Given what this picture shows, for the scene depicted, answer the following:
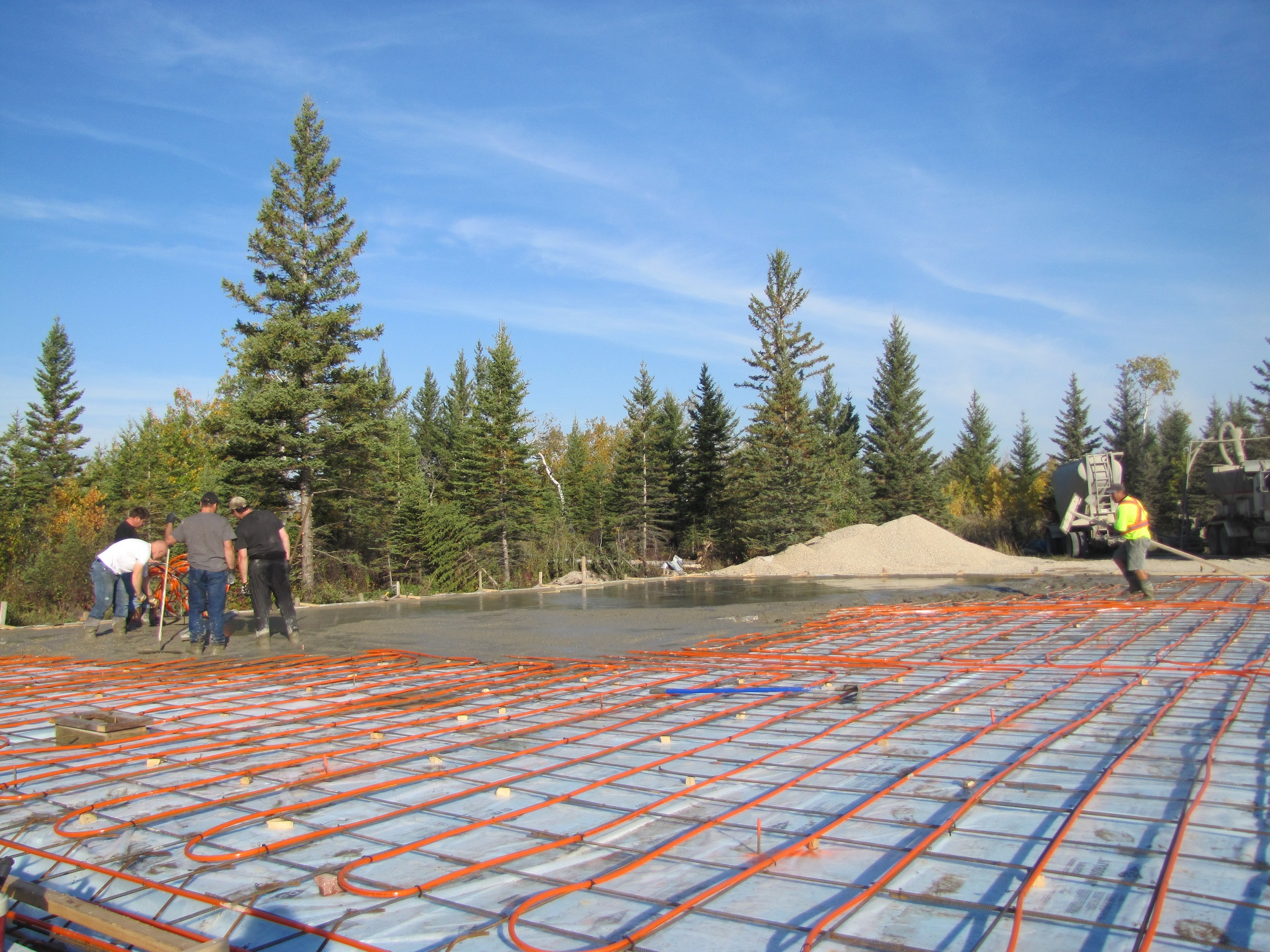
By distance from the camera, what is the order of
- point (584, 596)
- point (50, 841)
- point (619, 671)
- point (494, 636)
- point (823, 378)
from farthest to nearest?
point (823, 378)
point (584, 596)
point (494, 636)
point (619, 671)
point (50, 841)

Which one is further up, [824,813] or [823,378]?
[823,378]

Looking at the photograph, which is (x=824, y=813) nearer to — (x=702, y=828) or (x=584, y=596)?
(x=702, y=828)

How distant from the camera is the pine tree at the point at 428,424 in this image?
4516 cm

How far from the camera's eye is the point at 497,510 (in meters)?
25.3

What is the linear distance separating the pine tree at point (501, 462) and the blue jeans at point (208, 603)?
56.6ft

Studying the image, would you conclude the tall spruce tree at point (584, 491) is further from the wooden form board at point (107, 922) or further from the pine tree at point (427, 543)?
the wooden form board at point (107, 922)

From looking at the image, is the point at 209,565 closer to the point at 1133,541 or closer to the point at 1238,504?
the point at 1133,541

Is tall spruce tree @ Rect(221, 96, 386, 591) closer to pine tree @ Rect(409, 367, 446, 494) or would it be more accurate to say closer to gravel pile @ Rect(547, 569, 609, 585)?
gravel pile @ Rect(547, 569, 609, 585)

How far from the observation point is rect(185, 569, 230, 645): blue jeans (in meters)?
7.38

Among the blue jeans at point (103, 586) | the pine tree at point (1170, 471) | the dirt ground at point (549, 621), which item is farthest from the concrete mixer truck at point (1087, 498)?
the blue jeans at point (103, 586)

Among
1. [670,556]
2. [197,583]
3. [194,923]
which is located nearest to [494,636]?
[197,583]

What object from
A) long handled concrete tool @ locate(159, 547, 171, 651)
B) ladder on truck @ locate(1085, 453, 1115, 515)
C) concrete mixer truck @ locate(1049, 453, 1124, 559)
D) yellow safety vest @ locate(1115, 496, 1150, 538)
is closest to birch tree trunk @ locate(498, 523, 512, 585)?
long handled concrete tool @ locate(159, 547, 171, 651)

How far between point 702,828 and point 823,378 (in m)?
34.6

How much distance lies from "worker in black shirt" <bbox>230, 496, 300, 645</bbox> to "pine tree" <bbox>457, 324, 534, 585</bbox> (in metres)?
16.9
